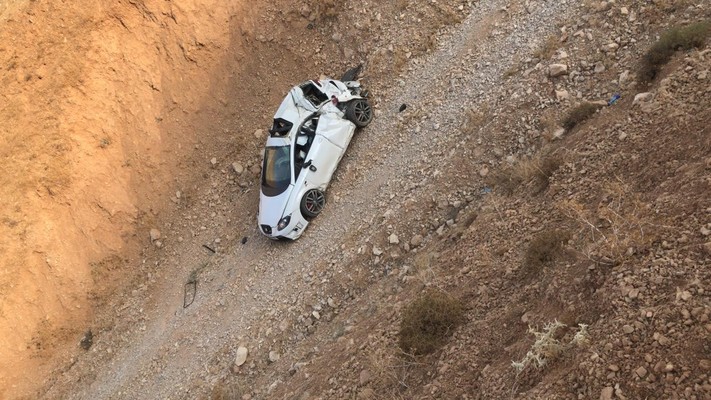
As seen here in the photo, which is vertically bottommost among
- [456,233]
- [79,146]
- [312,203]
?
[456,233]

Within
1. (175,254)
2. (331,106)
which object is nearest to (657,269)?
(331,106)

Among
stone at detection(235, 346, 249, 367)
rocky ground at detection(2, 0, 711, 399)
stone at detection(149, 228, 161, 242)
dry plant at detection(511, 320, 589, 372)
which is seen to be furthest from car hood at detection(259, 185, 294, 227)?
dry plant at detection(511, 320, 589, 372)

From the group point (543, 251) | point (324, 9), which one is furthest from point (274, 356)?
point (324, 9)

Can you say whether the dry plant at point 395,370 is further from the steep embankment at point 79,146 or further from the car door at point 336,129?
the steep embankment at point 79,146

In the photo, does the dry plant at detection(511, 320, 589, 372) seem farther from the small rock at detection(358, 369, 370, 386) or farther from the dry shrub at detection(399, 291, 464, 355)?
the small rock at detection(358, 369, 370, 386)

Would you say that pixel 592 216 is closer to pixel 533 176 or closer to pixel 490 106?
pixel 533 176

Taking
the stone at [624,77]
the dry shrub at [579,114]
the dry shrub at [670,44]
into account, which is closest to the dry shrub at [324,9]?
the dry shrub at [579,114]

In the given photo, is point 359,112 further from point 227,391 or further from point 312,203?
point 227,391
